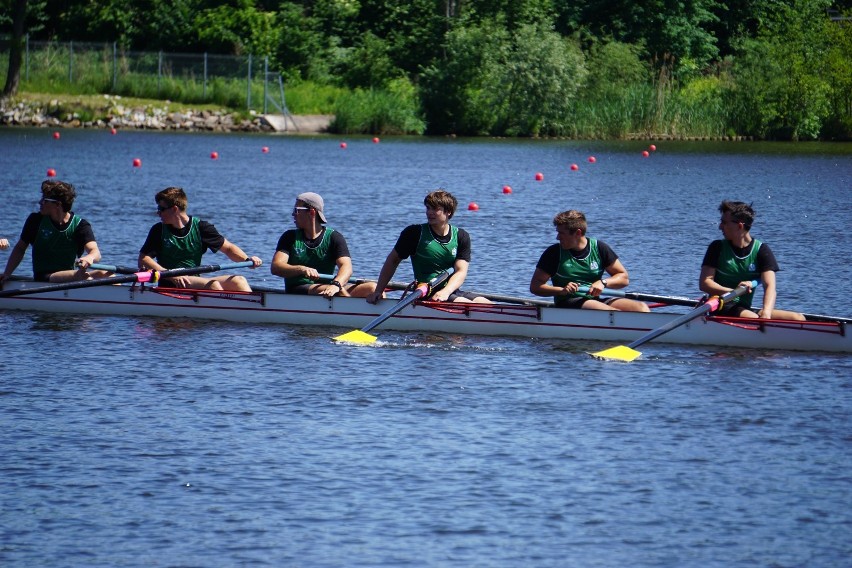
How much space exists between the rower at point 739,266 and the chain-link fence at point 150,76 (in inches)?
1887

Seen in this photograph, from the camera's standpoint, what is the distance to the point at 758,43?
201 feet

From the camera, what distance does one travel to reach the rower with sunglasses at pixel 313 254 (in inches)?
607

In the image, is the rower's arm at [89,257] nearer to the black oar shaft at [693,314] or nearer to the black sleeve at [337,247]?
the black sleeve at [337,247]

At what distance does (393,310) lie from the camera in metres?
15.3

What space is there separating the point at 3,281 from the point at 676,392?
26.6 ft

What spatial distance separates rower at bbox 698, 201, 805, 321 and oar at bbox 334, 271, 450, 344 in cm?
280

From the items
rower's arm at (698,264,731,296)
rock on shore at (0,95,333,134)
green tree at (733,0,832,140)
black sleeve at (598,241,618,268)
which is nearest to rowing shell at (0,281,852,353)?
rower's arm at (698,264,731,296)

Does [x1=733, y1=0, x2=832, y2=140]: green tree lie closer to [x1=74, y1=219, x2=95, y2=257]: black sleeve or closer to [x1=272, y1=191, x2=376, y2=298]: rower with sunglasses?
[x1=272, y1=191, x2=376, y2=298]: rower with sunglasses

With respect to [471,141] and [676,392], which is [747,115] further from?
[676,392]

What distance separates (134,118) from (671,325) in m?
48.7

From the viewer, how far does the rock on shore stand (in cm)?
6003

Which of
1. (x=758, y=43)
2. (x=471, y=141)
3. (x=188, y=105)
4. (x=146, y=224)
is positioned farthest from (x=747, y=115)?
(x=146, y=224)

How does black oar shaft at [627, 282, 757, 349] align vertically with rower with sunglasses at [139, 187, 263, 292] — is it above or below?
below

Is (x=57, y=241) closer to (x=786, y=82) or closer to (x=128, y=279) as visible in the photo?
(x=128, y=279)
